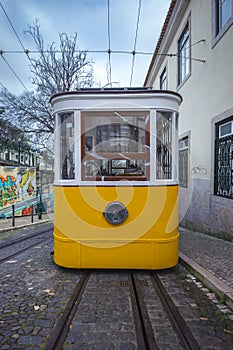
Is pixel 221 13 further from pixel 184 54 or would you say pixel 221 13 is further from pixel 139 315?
pixel 139 315

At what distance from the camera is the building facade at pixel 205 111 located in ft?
20.6

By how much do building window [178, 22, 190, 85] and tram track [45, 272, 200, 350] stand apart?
7.76m

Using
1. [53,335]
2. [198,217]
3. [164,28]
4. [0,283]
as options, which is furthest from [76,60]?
[53,335]

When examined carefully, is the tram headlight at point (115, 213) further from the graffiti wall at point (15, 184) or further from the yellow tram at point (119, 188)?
the graffiti wall at point (15, 184)

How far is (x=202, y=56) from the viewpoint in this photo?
7.80 meters

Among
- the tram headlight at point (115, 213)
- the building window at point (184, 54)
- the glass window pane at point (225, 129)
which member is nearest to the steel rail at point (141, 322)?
the tram headlight at point (115, 213)

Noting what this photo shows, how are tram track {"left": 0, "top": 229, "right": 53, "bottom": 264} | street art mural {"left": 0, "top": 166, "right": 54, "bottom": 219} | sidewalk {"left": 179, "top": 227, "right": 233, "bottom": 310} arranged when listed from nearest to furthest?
sidewalk {"left": 179, "top": 227, "right": 233, "bottom": 310} → tram track {"left": 0, "top": 229, "right": 53, "bottom": 264} → street art mural {"left": 0, "top": 166, "right": 54, "bottom": 219}

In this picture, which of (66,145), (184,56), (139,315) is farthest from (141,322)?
(184,56)

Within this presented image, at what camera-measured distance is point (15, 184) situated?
665 inches

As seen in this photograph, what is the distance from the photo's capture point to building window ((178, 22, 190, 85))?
375 inches

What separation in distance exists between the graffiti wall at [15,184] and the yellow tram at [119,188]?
1240 cm

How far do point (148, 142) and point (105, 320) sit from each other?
7.97 ft

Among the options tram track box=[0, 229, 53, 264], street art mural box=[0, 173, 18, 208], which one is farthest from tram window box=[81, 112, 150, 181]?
street art mural box=[0, 173, 18, 208]

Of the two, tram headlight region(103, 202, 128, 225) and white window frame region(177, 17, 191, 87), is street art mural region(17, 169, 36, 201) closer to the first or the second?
white window frame region(177, 17, 191, 87)
